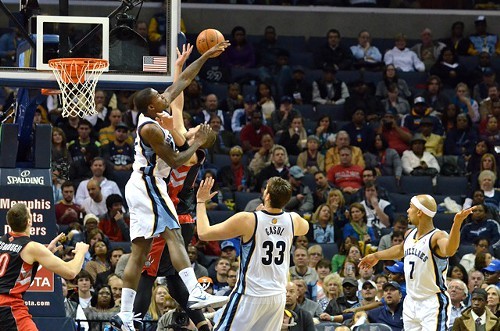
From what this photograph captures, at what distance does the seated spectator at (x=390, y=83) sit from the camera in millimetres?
21531

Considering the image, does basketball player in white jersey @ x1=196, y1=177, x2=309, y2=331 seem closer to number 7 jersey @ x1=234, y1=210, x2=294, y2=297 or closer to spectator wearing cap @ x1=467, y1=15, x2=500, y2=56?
number 7 jersey @ x1=234, y1=210, x2=294, y2=297

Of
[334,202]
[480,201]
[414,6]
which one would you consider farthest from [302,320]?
[414,6]

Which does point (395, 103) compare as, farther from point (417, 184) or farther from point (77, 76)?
point (77, 76)

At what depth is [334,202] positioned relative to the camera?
17891 mm

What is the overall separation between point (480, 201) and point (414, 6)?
662cm

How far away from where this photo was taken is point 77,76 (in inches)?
483

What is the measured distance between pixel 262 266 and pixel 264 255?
0.33ft

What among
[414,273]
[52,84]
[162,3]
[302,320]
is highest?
[162,3]

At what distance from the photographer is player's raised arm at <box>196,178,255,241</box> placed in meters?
10.3

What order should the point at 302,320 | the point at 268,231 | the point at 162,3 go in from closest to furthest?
1. the point at 268,231
2. the point at 302,320
3. the point at 162,3

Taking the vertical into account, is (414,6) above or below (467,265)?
above

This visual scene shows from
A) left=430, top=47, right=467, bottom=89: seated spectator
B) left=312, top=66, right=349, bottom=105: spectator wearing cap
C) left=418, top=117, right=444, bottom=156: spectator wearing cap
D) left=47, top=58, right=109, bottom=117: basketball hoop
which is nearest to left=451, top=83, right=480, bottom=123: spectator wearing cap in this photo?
left=430, top=47, right=467, bottom=89: seated spectator

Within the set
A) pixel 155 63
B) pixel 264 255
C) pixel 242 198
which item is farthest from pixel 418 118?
pixel 264 255

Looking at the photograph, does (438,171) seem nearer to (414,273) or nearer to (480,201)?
(480,201)
